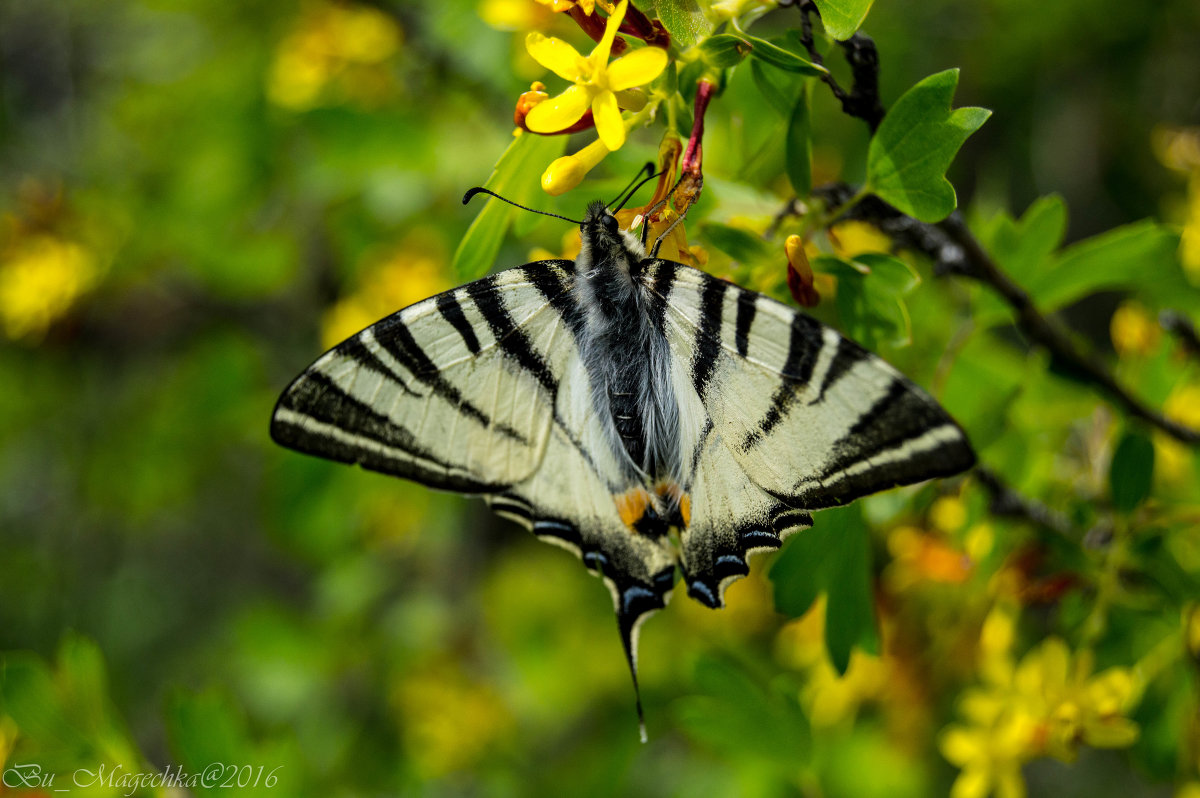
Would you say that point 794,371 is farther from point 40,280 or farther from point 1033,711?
point 40,280

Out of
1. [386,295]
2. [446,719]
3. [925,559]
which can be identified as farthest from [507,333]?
[446,719]

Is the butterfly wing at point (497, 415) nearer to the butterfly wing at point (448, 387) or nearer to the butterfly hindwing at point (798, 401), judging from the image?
the butterfly wing at point (448, 387)

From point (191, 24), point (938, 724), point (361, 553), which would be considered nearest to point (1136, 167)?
point (938, 724)

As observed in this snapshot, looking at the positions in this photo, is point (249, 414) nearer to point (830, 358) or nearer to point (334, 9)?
point (334, 9)

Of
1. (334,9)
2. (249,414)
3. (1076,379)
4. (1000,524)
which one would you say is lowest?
(249,414)

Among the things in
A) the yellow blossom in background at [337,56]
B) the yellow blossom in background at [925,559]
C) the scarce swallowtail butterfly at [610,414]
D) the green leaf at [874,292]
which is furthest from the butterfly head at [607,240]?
the yellow blossom in background at [337,56]

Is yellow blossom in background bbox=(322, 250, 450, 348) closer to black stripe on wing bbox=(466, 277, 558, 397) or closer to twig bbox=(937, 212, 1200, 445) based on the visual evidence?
black stripe on wing bbox=(466, 277, 558, 397)
